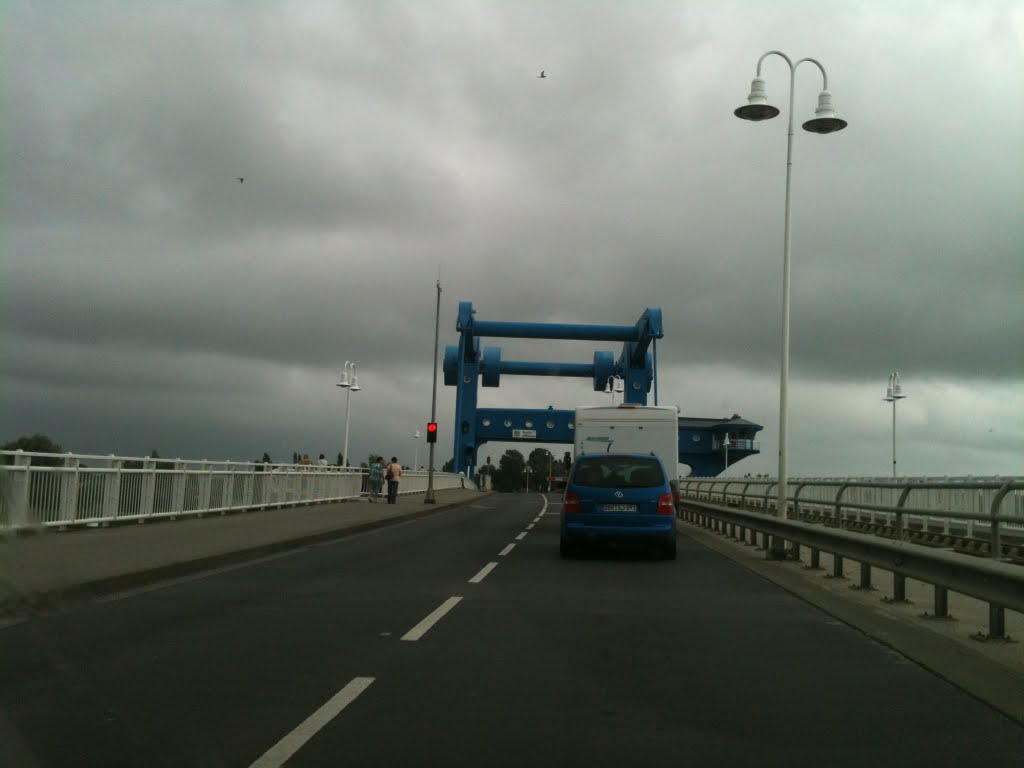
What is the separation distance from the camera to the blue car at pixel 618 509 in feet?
49.3

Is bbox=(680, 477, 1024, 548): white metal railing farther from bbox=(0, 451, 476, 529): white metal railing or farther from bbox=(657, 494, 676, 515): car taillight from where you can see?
bbox=(0, 451, 476, 529): white metal railing

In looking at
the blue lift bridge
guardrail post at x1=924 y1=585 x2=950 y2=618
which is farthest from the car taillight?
the blue lift bridge

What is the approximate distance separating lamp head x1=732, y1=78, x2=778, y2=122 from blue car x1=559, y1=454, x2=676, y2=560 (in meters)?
7.30

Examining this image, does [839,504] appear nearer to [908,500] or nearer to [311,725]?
[908,500]

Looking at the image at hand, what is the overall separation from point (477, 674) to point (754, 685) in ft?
6.10

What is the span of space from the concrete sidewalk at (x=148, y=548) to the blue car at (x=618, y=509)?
501 centimetres

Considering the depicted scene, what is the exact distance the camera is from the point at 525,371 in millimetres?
61875

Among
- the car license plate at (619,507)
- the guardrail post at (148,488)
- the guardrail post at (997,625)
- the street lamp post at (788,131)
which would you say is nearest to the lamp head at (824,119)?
the street lamp post at (788,131)

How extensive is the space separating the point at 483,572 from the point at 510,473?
16842 centimetres

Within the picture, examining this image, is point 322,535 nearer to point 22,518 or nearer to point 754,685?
point 754,685

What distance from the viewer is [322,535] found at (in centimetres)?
1839

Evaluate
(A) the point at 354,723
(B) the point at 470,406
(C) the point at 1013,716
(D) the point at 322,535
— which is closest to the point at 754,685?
(C) the point at 1013,716

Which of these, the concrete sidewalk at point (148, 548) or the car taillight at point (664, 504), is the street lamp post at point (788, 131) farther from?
the concrete sidewalk at point (148, 548)

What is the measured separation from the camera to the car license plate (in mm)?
15039
